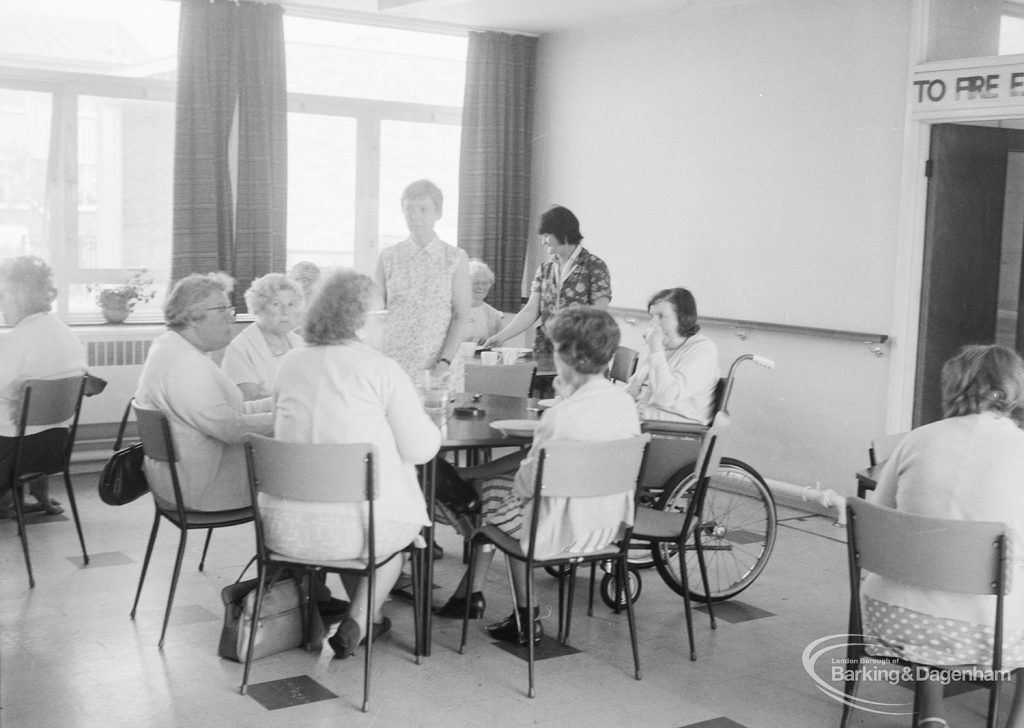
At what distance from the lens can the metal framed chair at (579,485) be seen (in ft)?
11.2

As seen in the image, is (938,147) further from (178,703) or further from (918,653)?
(178,703)

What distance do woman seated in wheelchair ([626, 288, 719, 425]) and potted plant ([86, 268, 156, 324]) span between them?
3.46m

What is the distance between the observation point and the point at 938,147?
5660mm

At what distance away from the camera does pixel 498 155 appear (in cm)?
813

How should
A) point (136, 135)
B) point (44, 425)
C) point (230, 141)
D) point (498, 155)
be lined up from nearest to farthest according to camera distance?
point (44, 425)
point (136, 135)
point (230, 141)
point (498, 155)

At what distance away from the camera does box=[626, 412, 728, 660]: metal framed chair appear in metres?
3.97

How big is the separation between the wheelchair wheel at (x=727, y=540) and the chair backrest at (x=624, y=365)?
2.31 ft

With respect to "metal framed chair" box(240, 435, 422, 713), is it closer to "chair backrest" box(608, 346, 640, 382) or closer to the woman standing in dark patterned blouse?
"chair backrest" box(608, 346, 640, 382)

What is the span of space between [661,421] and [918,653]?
1959mm

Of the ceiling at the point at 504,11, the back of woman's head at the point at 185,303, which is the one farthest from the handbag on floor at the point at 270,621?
the ceiling at the point at 504,11

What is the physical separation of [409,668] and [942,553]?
1.73m

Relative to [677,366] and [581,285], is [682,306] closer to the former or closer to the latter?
[677,366]

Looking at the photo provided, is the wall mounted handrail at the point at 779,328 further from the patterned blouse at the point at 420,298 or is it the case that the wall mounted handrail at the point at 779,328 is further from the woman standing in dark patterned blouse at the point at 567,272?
the patterned blouse at the point at 420,298

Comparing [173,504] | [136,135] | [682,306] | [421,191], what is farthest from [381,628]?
[136,135]
